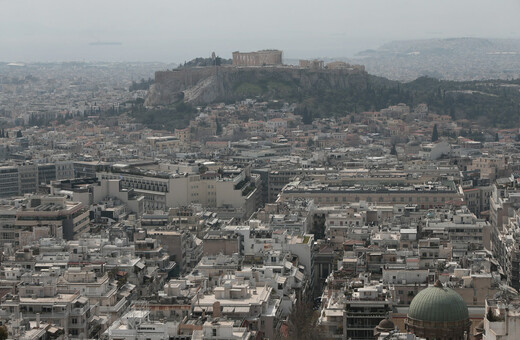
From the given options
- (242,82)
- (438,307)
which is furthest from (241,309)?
(242,82)

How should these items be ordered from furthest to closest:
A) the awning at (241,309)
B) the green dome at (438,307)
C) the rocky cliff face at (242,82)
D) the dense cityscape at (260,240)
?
the rocky cliff face at (242,82) → the awning at (241,309) → the dense cityscape at (260,240) → the green dome at (438,307)

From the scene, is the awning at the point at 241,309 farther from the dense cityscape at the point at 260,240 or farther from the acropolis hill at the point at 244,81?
the acropolis hill at the point at 244,81

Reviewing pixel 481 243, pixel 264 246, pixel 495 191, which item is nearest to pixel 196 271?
pixel 264 246

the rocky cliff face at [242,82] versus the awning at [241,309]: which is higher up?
the rocky cliff face at [242,82]

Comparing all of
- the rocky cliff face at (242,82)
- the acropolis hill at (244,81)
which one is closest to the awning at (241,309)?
the acropolis hill at (244,81)

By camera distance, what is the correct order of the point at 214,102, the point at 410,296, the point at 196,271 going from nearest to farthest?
the point at 410,296 → the point at 196,271 → the point at 214,102

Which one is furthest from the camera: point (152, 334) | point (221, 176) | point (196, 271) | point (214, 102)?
point (214, 102)

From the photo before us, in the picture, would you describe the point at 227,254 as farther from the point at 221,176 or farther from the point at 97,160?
the point at 97,160
